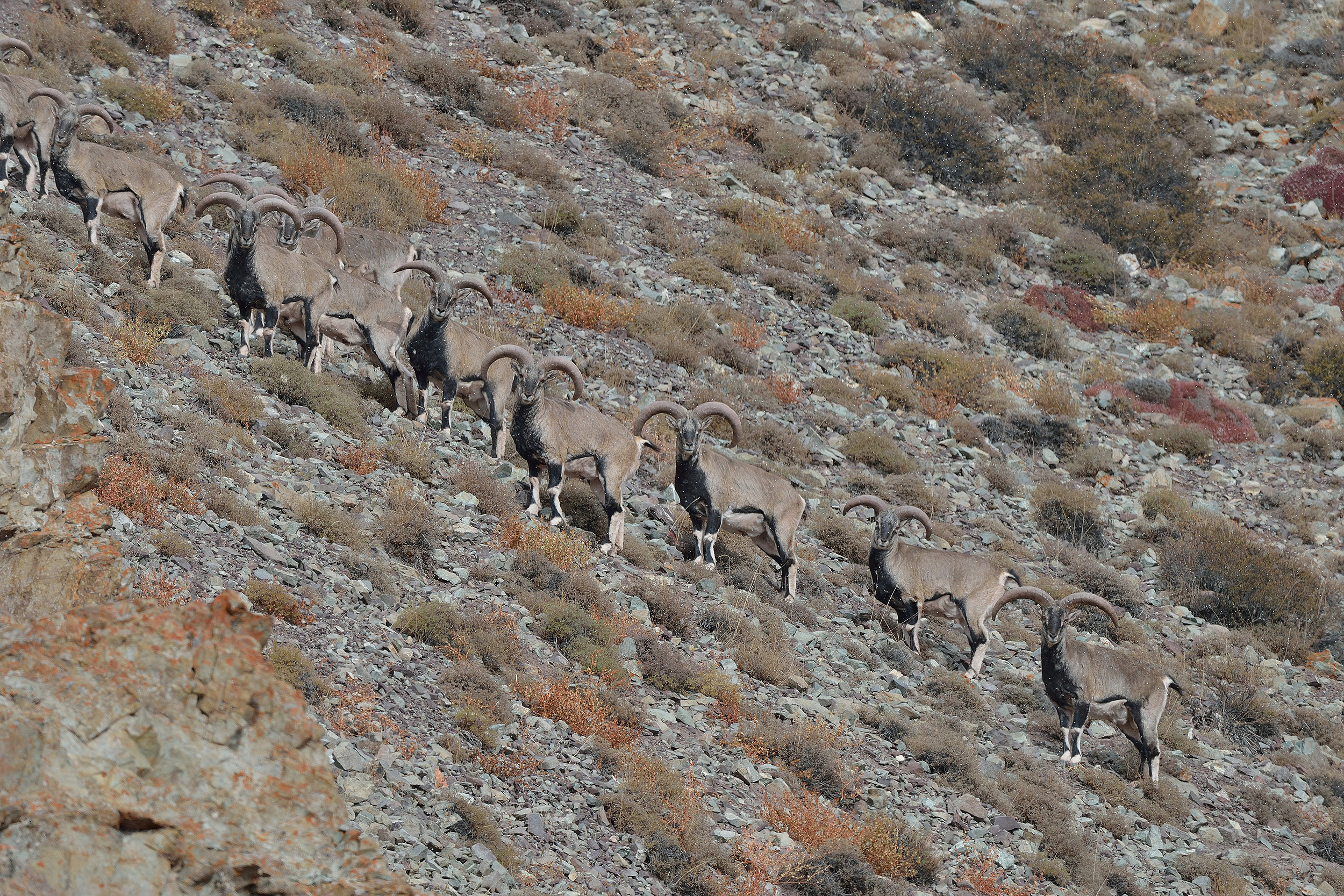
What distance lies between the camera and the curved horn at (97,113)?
56.8ft

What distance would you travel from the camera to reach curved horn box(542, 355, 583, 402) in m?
15.4

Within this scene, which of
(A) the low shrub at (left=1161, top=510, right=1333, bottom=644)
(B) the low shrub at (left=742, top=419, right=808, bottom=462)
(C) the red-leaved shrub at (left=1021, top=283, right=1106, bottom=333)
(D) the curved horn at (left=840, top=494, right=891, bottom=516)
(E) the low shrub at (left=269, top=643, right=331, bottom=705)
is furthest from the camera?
(C) the red-leaved shrub at (left=1021, top=283, right=1106, bottom=333)

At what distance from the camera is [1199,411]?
85.9 feet

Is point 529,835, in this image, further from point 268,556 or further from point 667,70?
point 667,70

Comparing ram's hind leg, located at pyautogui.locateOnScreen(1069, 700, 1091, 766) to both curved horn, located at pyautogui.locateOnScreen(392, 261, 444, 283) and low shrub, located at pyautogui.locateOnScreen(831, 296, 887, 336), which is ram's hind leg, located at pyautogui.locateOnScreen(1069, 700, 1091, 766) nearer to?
curved horn, located at pyautogui.locateOnScreen(392, 261, 444, 283)

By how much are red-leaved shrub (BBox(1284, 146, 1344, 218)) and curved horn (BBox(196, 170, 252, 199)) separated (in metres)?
29.0

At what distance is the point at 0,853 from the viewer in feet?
12.8

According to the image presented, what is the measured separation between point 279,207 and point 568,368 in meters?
4.73

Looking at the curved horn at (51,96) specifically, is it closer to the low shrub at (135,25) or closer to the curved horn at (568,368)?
the low shrub at (135,25)

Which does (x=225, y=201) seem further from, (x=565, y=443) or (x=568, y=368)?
(x=565, y=443)

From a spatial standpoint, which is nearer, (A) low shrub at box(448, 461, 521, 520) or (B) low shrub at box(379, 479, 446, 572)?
(B) low shrub at box(379, 479, 446, 572)

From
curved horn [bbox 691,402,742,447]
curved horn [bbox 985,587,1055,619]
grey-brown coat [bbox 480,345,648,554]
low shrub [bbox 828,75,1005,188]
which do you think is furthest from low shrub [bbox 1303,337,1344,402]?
grey-brown coat [bbox 480,345,648,554]

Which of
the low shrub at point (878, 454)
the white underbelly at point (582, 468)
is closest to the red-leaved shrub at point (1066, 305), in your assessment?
the low shrub at point (878, 454)

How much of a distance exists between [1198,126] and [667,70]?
16.7m
